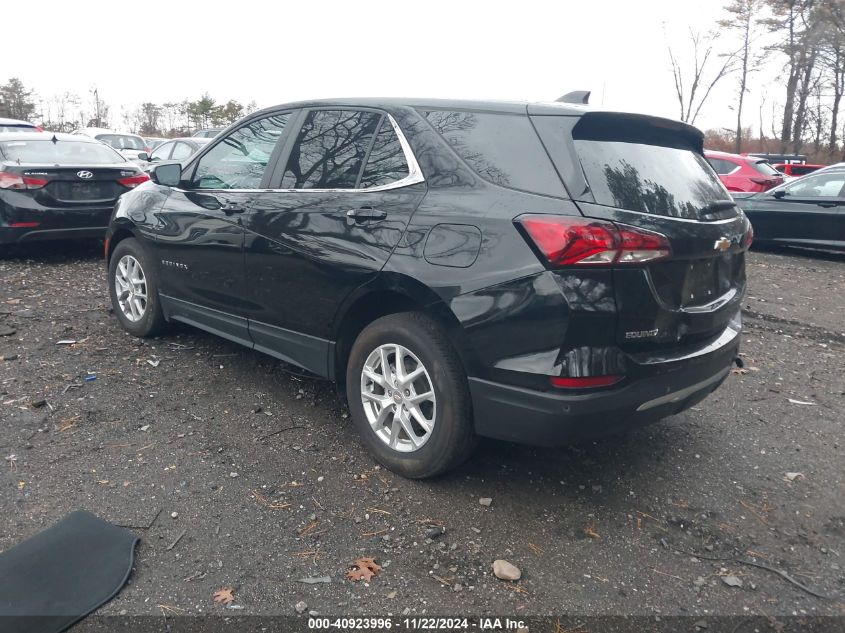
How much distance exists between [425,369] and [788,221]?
9.45 metres

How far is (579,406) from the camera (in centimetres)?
277

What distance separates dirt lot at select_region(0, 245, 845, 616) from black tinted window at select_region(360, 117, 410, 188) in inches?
56.6

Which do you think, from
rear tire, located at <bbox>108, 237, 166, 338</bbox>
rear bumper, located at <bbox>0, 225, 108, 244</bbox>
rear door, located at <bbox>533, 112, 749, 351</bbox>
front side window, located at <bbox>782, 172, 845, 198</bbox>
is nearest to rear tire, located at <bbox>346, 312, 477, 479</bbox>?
rear door, located at <bbox>533, 112, 749, 351</bbox>

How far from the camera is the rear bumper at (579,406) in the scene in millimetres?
2789

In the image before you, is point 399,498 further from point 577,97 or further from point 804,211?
point 804,211

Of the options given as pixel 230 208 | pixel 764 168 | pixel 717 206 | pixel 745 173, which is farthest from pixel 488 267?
pixel 764 168

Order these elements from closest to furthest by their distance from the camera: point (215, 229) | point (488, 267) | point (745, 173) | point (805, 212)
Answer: point (488, 267)
point (215, 229)
point (805, 212)
point (745, 173)

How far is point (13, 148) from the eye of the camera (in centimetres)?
800

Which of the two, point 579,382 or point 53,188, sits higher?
point 53,188

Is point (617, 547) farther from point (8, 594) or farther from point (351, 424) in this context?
point (8, 594)

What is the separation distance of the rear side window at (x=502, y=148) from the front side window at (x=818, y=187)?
904cm

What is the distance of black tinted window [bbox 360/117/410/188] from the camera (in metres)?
3.40

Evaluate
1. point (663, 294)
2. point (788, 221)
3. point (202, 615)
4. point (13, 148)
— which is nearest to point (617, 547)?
point (663, 294)

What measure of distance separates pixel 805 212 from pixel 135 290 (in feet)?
31.4
